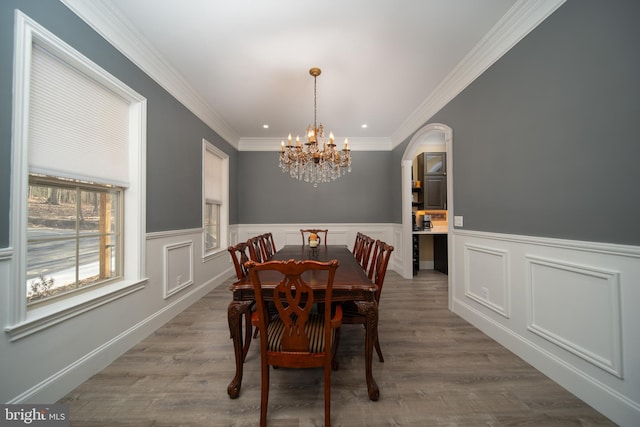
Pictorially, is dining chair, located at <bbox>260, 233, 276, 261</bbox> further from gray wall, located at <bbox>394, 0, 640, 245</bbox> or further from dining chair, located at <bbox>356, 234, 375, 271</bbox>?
gray wall, located at <bbox>394, 0, 640, 245</bbox>

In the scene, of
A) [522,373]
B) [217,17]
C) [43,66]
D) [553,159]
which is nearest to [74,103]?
[43,66]

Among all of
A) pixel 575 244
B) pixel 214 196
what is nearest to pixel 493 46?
pixel 575 244

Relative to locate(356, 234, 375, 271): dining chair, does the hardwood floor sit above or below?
below

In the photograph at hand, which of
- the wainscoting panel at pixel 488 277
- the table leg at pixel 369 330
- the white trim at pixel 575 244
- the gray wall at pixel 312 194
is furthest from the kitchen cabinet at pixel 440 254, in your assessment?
the table leg at pixel 369 330

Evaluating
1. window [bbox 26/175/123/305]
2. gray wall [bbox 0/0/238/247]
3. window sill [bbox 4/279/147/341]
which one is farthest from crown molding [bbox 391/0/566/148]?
window sill [bbox 4/279/147/341]

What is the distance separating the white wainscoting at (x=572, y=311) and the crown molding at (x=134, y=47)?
3.68m

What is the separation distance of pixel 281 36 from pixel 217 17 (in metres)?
0.52

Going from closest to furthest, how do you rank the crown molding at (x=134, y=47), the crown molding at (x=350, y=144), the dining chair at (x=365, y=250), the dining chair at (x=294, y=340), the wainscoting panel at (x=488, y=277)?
the dining chair at (x=294, y=340), the crown molding at (x=134, y=47), the wainscoting panel at (x=488, y=277), the dining chair at (x=365, y=250), the crown molding at (x=350, y=144)

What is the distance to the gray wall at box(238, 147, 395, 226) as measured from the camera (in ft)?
16.1

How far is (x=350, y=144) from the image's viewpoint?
486 centimetres

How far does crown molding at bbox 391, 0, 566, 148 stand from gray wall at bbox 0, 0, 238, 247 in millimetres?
3206

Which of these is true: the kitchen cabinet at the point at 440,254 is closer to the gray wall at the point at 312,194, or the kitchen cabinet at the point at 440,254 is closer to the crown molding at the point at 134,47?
the gray wall at the point at 312,194

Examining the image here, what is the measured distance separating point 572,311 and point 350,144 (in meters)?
4.06

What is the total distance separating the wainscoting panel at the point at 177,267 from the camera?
2570 millimetres
